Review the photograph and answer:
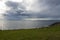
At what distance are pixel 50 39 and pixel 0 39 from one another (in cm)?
782

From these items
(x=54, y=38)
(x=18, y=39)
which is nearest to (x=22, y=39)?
(x=18, y=39)

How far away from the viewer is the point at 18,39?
21953mm

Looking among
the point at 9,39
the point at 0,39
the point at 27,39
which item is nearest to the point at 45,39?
the point at 27,39

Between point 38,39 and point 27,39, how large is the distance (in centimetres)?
169

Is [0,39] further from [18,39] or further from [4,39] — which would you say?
[18,39]

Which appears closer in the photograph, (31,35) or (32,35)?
(32,35)

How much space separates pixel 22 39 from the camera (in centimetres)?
2195

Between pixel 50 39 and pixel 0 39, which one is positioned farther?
pixel 0 39

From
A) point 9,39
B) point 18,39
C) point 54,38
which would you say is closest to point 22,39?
point 18,39

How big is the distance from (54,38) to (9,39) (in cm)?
697

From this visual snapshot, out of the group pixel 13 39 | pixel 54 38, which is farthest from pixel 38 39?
pixel 13 39

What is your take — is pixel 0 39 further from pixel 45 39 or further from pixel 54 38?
pixel 54 38

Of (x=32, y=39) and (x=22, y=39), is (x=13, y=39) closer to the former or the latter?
(x=22, y=39)

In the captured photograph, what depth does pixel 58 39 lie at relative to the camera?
837 inches
